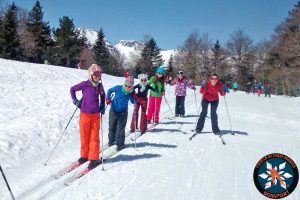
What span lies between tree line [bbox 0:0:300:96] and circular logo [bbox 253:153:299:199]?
35.9 metres

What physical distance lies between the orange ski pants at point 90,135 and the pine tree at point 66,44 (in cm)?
4479

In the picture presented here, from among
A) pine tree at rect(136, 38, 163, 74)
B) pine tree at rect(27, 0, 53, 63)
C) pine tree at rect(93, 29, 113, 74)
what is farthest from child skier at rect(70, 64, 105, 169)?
pine tree at rect(136, 38, 163, 74)

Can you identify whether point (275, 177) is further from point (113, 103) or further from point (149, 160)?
point (113, 103)

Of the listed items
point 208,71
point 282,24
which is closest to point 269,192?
point 282,24

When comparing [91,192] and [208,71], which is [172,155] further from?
[208,71]

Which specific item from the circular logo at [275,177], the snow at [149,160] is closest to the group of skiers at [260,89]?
the snow at [149,160]

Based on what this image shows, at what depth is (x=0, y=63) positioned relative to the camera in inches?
797

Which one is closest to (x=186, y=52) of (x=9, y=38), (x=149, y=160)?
(x=9, y=38)

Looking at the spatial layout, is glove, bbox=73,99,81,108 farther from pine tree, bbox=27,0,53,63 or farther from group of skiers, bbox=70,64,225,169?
pine tree, bbox=27,0,53,63

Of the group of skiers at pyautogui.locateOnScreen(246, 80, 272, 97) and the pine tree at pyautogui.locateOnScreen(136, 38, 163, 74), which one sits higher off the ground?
the pine tree at pyautogui.locateOnScreen(136, 38, 163, 74)

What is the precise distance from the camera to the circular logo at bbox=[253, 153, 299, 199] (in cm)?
562

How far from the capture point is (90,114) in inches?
270

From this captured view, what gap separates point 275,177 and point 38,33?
47.0 meters

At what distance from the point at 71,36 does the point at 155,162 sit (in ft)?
152
